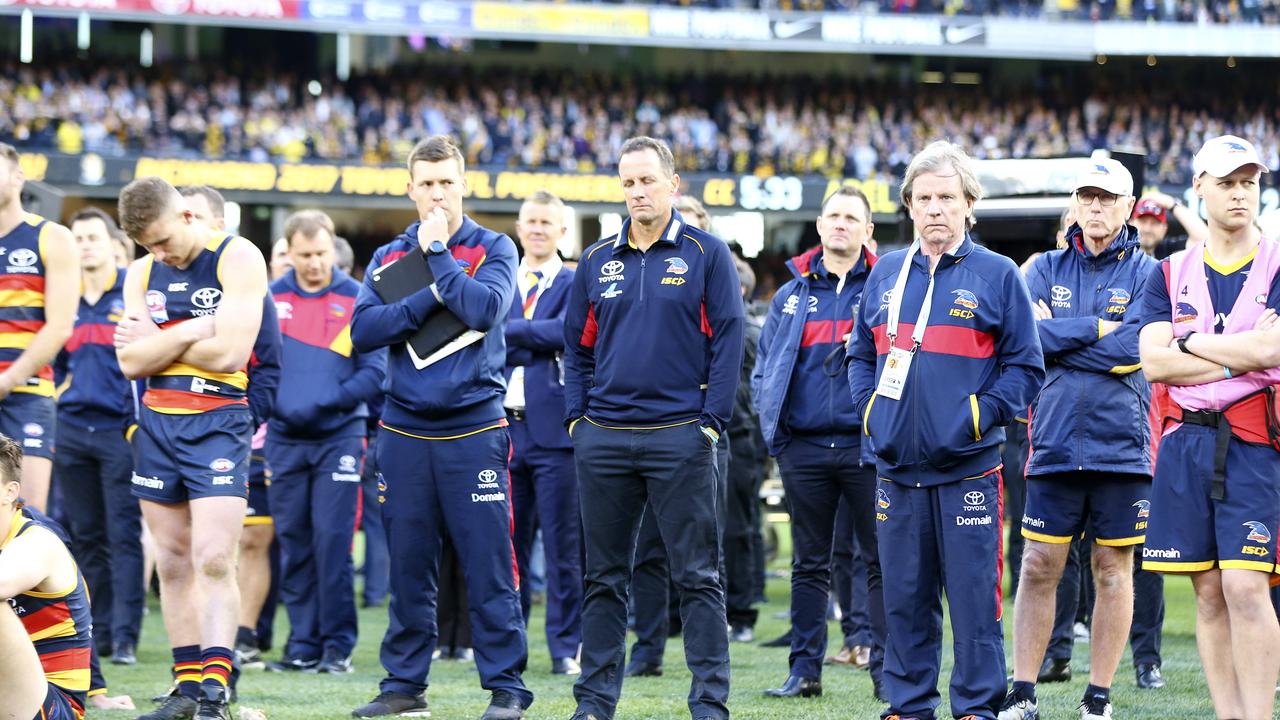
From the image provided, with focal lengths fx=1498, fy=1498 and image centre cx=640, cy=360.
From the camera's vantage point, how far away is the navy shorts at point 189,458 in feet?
20.2

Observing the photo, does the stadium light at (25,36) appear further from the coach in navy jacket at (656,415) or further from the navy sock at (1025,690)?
the navy sock at (1025,690)

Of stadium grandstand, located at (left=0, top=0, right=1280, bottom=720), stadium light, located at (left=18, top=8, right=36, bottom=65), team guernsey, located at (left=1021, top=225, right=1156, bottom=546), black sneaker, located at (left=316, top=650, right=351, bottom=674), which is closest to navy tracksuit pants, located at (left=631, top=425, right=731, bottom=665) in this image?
black sneaker, located at (left=316, top=650, right=351, bottom=674)

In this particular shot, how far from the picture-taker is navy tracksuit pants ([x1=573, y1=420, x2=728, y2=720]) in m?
5.76

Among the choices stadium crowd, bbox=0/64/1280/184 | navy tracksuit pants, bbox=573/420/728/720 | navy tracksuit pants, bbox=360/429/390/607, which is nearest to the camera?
navy tracksuit pants, bbox=573/420/728/720

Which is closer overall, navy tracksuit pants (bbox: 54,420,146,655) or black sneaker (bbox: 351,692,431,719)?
black sneaker (bbox: 351,692,431,719)

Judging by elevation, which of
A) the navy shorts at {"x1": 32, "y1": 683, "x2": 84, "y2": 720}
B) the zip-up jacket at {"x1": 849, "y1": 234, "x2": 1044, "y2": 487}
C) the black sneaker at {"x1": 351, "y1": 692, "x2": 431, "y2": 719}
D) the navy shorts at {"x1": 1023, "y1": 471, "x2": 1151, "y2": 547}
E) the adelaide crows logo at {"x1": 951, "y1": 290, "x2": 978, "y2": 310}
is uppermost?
the adelaide crows logo at {"x1": 951, "y1": 290, "x2": 978, "y2": 310}

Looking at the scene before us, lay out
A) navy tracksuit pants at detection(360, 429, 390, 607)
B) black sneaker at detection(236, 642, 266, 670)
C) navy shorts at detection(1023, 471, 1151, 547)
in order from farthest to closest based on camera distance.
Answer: navy tracksuit pants at detection(360, 429, 390, 607)
black sneaker at detection(236, 642, 266, 670)
navy shorts at detection(1023, 471, 1151, 547)

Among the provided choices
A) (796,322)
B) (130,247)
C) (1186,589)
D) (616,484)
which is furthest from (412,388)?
(1186,589)

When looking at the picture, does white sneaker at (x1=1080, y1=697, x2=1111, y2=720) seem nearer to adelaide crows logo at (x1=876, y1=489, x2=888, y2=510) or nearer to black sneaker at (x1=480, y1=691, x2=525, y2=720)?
adelaide crows logo at (x1=876, y1=489, x2=888, y2=510)

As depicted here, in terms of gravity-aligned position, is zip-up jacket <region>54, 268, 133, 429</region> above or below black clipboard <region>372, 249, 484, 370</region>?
below

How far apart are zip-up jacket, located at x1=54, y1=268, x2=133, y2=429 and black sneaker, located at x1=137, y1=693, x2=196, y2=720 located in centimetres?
266

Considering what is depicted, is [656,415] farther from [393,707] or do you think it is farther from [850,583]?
[850,583]

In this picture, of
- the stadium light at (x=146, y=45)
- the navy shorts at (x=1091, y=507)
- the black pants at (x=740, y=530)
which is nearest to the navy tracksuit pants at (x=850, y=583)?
the black pants at (x=740, y=530)

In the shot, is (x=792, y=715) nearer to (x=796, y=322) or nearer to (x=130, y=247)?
(x=796, y=322)
